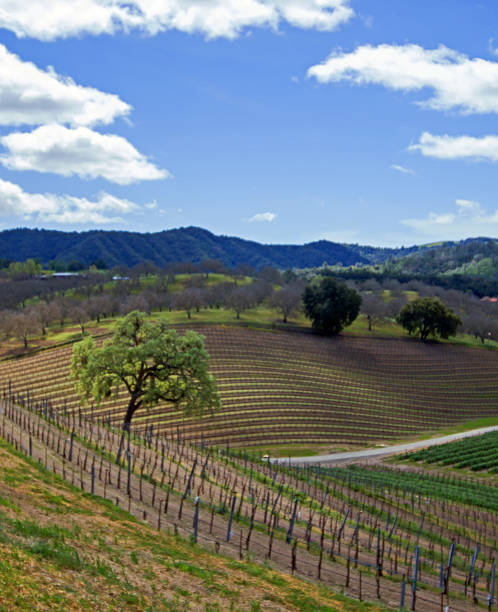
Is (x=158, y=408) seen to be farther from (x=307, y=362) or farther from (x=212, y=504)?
(x=212, y=504)

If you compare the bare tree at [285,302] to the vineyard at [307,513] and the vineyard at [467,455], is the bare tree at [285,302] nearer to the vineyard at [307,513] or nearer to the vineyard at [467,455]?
the vineyard at [467,455]

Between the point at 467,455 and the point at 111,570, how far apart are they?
50068 mm

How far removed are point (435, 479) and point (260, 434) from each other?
2248 cm

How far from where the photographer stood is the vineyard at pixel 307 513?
2016cm

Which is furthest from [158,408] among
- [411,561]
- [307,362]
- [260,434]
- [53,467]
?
[411,561]

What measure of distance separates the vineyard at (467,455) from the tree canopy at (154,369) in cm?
2477

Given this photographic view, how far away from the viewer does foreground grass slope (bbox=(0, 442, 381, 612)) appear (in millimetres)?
13378

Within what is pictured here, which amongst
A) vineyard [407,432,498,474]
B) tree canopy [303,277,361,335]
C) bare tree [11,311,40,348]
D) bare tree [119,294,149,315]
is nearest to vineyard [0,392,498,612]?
vineyard [407,432,498,474]

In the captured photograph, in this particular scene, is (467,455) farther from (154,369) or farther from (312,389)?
(154,369)

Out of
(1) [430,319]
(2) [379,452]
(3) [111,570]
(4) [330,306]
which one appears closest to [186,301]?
(4) [330,306]

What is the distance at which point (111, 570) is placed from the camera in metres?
15.3

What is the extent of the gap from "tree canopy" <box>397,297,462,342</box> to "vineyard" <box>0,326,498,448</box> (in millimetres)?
3591

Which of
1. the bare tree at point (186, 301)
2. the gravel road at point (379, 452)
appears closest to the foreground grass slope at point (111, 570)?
the gravel road at point (379, 452)

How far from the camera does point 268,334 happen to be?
10400cm
